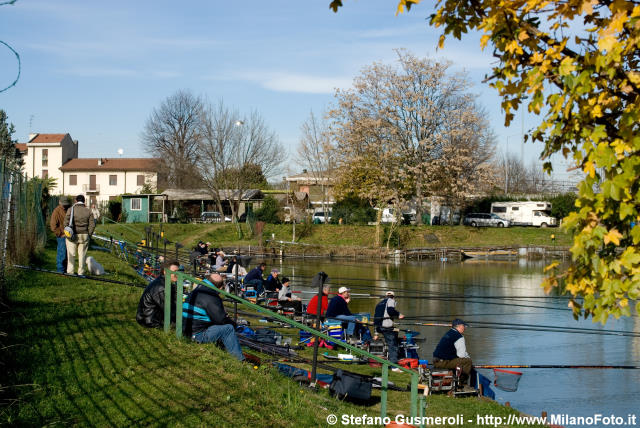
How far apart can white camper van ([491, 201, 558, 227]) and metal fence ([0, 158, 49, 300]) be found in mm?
45961

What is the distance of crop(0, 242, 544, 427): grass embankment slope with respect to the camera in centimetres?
567

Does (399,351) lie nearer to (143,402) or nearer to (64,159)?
(143,402)

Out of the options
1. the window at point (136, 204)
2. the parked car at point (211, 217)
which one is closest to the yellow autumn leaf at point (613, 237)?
the parked car at point (211, 217)

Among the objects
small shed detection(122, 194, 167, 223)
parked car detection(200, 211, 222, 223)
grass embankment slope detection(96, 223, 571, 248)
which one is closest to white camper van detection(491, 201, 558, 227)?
grass embankment slope detection(96, 223, 571, 248)

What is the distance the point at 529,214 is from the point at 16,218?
164 ft

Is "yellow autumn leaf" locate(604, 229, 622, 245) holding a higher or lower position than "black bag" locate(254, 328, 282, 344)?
higher

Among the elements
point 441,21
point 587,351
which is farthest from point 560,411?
point 441,21

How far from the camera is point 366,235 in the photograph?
162 feet

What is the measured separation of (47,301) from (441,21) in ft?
23.8

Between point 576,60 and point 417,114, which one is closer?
point 576,60

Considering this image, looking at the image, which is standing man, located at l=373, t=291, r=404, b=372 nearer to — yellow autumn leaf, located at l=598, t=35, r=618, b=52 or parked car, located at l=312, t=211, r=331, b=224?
yellow autumn leaf, located at l=598, t=35, r=618, b=52

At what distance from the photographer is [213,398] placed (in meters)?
6.30

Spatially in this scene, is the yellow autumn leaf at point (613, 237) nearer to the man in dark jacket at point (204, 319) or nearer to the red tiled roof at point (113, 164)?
the man in dark jacket at point (204, 319)

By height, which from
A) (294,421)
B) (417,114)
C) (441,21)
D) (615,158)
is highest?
(417,114)
